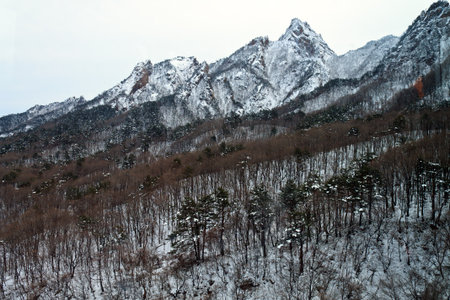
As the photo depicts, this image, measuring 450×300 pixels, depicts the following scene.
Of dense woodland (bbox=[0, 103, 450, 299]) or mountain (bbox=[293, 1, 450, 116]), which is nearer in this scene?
→ dense woodland (bbox=[0, 103, 450, 299])

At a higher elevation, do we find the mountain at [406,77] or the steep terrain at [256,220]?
the mountain at [406,77]

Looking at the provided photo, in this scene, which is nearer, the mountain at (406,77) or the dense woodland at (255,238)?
the dense woodland at (255,238)

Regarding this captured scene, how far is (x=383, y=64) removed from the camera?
176875mm

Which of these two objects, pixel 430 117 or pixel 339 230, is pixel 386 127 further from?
pixel 339 230

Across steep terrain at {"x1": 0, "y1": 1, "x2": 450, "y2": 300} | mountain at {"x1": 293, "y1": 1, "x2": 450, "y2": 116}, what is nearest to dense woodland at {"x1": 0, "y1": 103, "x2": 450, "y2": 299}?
steep terrain at {"x1": 0, "y1": 1, "x2": 450, "y2": 300}

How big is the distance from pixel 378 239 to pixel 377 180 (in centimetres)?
833

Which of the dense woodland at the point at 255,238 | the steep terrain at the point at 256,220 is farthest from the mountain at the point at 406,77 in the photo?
the dense woodland at the point at 255,238

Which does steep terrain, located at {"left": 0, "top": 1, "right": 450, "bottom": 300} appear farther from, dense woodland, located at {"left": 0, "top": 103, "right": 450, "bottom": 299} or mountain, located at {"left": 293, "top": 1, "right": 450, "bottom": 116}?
mountain, located at {"left": 293, "top": 1, "right": 450, "bottom": 116}

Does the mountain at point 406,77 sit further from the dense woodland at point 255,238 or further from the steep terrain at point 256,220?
the dense woodland at point 255,238

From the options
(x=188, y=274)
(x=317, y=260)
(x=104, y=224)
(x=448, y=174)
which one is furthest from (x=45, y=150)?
(x=448, y=174)

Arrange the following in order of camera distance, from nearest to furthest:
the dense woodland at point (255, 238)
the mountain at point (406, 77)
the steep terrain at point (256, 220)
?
the dense woodland at point (255, 238), the steep terrain at point (256, 220), the mountain at point (406, 77)

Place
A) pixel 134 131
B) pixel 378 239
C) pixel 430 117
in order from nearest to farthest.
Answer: pixel 378 239
pixel 430 117
pixel 134 131

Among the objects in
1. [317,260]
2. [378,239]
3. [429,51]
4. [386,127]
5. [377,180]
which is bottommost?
[317,260]

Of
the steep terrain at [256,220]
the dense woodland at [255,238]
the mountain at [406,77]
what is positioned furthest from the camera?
the mountain at [406,77]
